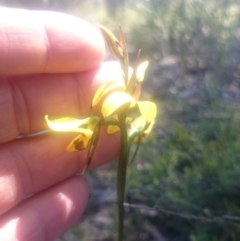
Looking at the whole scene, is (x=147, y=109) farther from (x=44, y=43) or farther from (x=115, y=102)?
(x=44, y=43)

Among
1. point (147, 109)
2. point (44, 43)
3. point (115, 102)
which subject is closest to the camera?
point (115, 102)

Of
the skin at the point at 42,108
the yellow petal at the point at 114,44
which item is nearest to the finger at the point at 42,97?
the skin at the point at 42,108

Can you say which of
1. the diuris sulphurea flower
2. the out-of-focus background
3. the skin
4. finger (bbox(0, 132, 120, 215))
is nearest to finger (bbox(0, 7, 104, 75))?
the skin

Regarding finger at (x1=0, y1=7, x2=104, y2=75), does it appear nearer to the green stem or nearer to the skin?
the skin

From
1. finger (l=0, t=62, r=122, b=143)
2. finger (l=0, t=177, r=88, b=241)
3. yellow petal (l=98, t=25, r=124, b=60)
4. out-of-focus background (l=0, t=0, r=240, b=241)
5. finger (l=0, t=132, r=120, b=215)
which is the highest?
yellow petal (l=98, t=25, r=124, b=60)

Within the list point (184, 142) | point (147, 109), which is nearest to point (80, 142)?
point (147, 109)

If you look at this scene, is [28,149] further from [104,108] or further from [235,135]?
[235,135]
